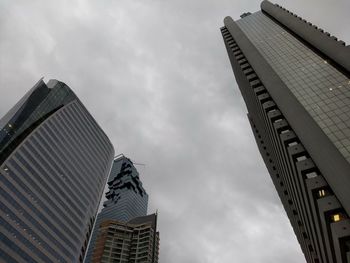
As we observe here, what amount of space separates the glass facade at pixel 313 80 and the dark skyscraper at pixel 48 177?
88340 millimetres

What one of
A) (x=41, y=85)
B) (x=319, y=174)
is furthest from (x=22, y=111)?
(x=319, y=174)

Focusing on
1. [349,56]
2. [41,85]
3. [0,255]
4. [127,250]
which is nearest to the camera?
[349,56]

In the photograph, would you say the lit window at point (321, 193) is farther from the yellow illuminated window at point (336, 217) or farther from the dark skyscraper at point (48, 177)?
the dark skyscraper at point (48, 177)

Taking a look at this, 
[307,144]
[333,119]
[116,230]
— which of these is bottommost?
[307,144]

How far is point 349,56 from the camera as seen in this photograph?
2072 inches

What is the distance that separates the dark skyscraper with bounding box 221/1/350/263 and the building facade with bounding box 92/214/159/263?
12356cm

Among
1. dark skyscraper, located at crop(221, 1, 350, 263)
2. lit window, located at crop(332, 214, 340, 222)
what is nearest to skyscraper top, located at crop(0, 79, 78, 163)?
dark skyscraper, located at crop(221, 1, 350, 263)

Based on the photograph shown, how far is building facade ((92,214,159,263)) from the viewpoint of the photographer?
16475 cm

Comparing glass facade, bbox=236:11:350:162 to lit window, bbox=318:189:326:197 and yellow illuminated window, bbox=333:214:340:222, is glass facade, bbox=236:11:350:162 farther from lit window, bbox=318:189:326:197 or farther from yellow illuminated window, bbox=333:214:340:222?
yellow illuminated window, bbox=333:214:340:222

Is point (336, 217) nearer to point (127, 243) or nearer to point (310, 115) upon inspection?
point (310, 115)

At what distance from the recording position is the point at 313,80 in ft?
167

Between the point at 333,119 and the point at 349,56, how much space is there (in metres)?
18.7

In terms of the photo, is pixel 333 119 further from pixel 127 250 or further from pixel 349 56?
pixel 127 250

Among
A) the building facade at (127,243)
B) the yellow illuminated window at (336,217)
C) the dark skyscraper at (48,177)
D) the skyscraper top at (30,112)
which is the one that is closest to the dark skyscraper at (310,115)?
the yellow illuminated window at (336,217)
